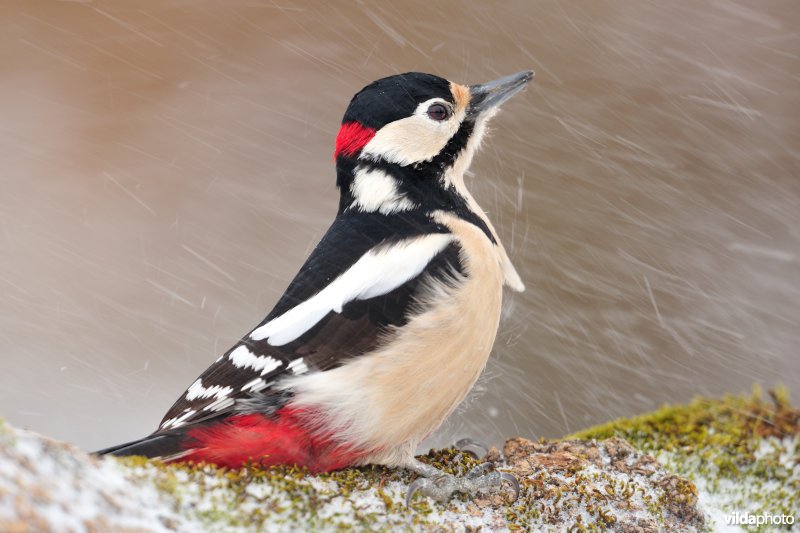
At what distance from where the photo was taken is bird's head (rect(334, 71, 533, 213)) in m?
2.68

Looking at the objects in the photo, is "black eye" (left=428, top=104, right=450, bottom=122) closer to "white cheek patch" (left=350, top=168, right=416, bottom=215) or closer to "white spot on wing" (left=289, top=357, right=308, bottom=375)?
"white cheek patch" (left=350, top=168, right=416, bottom=215)

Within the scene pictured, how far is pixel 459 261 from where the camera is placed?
2.44 metres

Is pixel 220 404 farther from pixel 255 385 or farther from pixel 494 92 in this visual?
pixel 494 92

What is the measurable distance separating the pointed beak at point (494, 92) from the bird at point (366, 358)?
44 centimetres

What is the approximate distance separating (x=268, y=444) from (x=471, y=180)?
3200mm

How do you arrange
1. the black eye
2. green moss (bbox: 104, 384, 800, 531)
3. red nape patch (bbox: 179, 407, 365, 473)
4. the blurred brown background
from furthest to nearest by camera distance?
1. the blurred brown background
2. the black eye
3. red nape patch (bbox: 179, 407, 365, 473)
4. green moss (bbox: 104, 384, 800, 531)

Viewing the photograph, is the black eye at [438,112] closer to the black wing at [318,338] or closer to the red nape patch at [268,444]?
the black wing at [318,338]

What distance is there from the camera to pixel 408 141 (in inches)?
108

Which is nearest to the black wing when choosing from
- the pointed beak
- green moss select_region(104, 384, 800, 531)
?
green moss select_region(104, 384, 800, 531)

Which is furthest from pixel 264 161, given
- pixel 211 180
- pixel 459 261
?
pixel 459 261

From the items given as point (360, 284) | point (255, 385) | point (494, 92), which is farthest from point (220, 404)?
point (494, 92)

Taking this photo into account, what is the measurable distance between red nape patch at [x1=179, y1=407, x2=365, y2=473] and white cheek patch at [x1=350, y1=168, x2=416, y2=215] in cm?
74

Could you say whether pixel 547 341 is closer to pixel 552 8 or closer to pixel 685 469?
pixel 552 8

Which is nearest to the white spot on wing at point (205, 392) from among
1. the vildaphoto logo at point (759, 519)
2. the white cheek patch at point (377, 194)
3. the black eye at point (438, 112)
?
the white cheek patch at point (377, 194)
